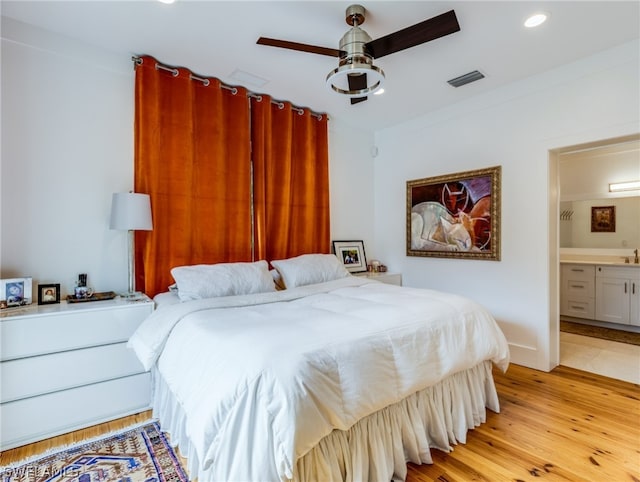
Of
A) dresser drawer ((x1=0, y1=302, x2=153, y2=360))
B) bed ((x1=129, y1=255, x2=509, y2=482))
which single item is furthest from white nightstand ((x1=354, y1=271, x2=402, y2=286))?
dresser drawer ((x1=0, y1=302, x2=153, y2=360))

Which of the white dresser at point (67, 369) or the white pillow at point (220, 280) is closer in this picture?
the white dresser at point (67, 369)

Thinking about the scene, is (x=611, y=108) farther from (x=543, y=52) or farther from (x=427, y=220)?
(x=427, y=220)

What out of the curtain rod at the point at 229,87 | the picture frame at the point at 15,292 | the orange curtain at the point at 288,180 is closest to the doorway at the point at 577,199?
the orange curtain at the point at 288,180

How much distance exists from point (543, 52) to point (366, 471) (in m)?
3.18

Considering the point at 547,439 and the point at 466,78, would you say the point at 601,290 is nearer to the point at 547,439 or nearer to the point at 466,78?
the point at 547,439

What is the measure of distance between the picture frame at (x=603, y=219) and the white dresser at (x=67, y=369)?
574 cm

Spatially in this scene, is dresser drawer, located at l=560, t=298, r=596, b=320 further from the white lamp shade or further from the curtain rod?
the white lamp shade

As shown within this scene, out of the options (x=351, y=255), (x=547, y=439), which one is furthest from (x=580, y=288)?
(x=547, y=439)

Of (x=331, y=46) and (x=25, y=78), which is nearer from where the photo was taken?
(x=25, y=78)

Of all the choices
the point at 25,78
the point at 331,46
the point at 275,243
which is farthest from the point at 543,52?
the point at 25,78

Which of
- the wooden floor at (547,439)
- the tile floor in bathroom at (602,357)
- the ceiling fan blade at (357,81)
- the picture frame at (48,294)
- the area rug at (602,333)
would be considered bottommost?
the wooden floor at (547,439)

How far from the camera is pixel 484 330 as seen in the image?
2.05 m

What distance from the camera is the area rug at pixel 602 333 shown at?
148 inches

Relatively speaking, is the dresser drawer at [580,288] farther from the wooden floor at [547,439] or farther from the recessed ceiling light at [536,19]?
the recessed ceiling light at [536,19]
